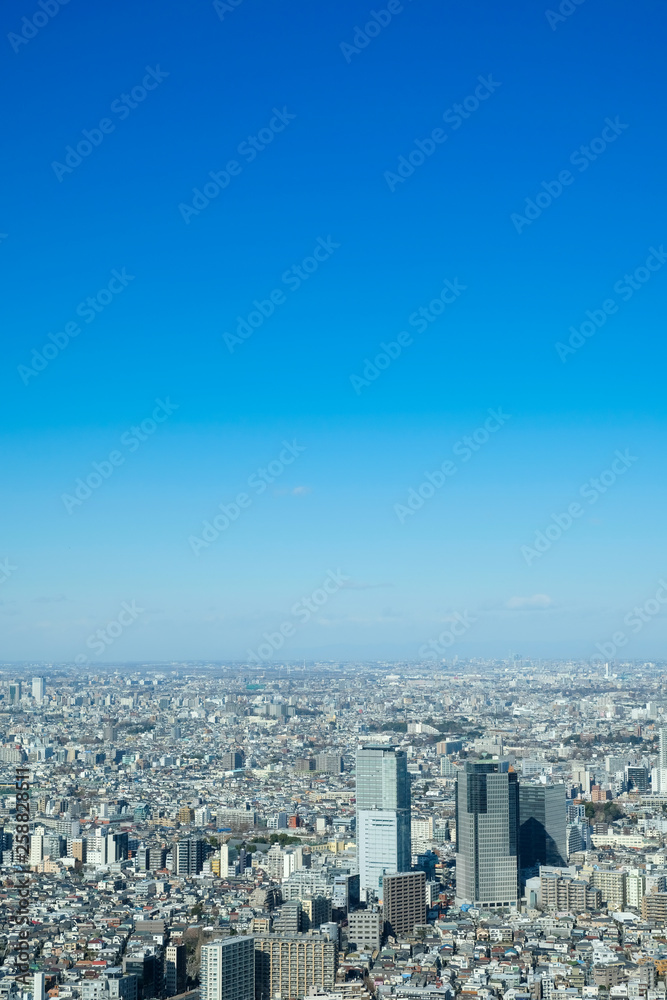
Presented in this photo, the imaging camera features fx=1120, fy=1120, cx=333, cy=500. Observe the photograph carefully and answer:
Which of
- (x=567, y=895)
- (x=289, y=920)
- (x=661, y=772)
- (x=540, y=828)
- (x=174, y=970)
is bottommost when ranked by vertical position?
(x=174, y=970)

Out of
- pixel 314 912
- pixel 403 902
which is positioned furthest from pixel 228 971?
pixel 403 902

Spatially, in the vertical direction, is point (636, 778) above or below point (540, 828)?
above

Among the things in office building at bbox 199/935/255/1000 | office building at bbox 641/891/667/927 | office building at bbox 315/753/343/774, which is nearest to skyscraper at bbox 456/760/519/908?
office building at bbox 641/891/667/927

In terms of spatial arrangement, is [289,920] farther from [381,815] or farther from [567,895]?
[567,895]

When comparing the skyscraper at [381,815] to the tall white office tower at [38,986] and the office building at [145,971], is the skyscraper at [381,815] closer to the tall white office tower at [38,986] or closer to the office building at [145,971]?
the office building at [145,971]

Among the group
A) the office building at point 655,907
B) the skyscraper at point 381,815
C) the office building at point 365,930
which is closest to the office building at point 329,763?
the skyscraper at point 381,815

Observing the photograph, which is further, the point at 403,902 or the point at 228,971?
the point at 403,902

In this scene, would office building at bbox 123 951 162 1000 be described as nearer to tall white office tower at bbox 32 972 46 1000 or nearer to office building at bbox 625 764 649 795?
tall white office tower at bbox 32 972 46 1000
